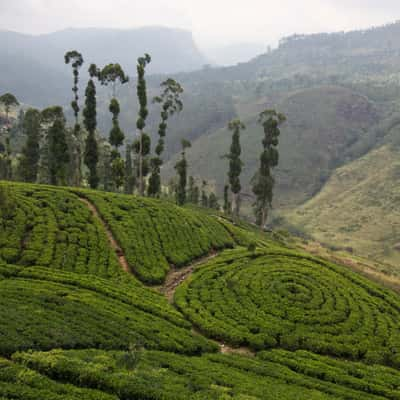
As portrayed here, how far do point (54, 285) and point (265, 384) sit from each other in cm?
1814

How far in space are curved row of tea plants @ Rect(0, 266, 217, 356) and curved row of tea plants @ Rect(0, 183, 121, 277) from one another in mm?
2719

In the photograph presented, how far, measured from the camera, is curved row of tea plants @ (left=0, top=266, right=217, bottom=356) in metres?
21.9

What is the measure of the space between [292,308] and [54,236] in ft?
83.4

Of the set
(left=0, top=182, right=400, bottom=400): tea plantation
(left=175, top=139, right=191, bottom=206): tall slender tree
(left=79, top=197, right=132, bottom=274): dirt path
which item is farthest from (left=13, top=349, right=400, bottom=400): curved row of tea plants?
(left=175, top=139, right=191, bottom=206): tall slender tree

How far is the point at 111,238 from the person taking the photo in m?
43.7

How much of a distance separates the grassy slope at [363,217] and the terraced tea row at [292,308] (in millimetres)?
93552

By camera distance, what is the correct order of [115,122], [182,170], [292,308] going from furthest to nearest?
[182,170]
[115,122]
[292,308]

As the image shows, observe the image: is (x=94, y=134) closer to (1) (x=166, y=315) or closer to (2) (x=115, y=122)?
(2) (x=115, y=122)

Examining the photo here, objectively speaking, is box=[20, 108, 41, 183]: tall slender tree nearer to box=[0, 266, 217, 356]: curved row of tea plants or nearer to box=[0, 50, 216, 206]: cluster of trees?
box=[0, 50, 216, 206]: cluster of trees

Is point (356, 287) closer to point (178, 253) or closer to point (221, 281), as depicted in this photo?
point (221, 281)

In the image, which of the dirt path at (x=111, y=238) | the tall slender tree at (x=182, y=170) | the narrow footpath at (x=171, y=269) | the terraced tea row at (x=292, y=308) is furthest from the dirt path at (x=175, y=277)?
the tall slender tree at (x=182, y=170)

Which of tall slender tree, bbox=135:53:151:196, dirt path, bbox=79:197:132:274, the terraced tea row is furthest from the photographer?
tall slender tree, bbox=135:53:151:196

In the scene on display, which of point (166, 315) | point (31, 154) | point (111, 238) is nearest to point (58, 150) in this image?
point (31, 154)

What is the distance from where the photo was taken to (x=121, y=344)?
23453 mm
